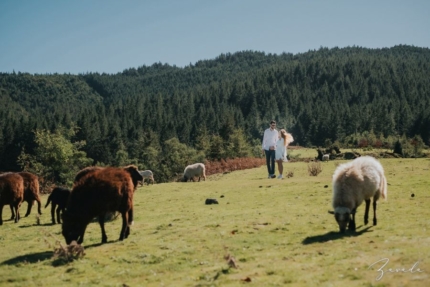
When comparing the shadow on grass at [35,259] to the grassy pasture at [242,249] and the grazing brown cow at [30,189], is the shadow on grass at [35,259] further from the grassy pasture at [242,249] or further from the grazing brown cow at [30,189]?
the grazing brown cow at [30,189]

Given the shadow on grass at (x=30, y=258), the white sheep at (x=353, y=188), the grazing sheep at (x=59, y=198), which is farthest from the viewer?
the grazing sheep at (x=59, y=198)

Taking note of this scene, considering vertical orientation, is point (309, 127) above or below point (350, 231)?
above

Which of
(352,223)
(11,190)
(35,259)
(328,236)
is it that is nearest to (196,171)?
(11,190)

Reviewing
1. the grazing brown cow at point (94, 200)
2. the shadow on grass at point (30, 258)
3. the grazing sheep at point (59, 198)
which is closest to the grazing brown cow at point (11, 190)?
the grazing sheep at point (59, 198)

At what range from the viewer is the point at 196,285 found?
26.0 ft

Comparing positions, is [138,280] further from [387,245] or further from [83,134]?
[83,134]

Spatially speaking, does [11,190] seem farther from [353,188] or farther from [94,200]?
[353,188]

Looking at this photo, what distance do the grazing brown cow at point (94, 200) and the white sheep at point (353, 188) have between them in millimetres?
7095

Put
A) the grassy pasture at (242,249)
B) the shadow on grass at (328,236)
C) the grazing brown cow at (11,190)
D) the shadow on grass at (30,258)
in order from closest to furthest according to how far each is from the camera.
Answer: the grassy pasture at (242,249) < the shadow on grass at (30,258) < the shadow on grass at (328,236) < the grazing brown cow at (11,190)

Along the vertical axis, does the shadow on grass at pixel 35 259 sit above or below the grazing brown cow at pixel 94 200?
below

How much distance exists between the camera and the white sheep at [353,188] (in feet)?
38.5

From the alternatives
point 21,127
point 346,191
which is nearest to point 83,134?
point 21,127

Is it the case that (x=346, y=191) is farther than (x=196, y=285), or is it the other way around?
(x=346, y=191)

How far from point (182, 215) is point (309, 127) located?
137833 mm
